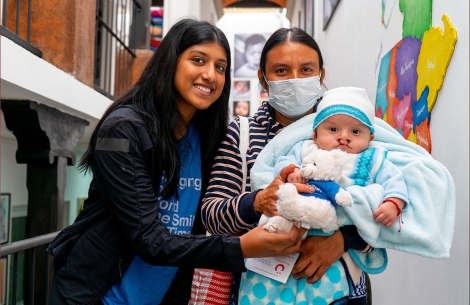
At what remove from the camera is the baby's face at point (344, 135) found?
1.46 metres

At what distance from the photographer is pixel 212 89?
1.66 meters

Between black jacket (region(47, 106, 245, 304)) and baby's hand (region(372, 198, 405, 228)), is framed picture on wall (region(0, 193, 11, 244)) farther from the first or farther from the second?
baby's hand (region(372, 198, 405, 228))

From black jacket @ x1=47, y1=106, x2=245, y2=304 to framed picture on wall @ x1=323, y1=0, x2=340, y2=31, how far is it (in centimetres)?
318

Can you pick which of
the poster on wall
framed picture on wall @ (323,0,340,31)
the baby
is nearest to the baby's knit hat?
the baby

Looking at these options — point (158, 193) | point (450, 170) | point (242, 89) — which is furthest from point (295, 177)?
point (242, 89)

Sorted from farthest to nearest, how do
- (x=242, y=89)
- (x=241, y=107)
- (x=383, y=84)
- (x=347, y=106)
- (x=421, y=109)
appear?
1. (x=242, y=89)
2. (x=241, y=107)
3. (x=383, y=84)
4. (x=421, y=109)
5. (x=347, y=106)

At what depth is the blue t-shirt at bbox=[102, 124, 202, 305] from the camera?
4.95 feet

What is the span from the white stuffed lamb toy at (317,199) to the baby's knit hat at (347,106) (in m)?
0.15

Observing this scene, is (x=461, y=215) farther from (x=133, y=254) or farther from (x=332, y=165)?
(x=133, y=254)

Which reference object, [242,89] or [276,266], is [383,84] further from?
[242,89]

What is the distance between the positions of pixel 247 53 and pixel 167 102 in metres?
8.02

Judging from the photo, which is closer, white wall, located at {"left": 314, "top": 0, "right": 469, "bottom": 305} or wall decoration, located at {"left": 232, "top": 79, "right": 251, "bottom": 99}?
white wall, located at {"left": 314, "top": 0, "right": 469, "bottom": 305}

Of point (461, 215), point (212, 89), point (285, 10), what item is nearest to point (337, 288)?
point (461, 215)

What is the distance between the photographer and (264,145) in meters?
1.63
